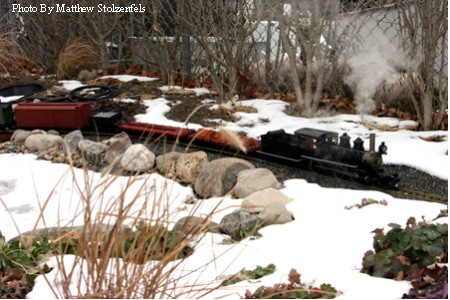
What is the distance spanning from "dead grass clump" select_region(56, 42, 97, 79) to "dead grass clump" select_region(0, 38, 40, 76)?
211 millimetres

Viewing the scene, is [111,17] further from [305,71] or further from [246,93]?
[305,71]

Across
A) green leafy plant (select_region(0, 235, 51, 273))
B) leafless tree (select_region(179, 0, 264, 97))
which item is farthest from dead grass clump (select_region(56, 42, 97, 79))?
green leafy plant (select_region(0, 235, 51, 273))

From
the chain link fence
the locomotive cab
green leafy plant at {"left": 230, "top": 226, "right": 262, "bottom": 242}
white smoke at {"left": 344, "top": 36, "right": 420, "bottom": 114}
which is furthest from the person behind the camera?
white smoke at {"left": 344, "top": 36, "right": 420, "bottom": 114}

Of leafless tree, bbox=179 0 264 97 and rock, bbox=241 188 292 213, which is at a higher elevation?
leafless tree, bbox=179 0 264 97

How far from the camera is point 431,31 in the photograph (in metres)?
2.85

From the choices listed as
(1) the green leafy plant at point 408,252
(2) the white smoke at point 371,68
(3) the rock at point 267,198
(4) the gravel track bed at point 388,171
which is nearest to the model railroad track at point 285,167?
(4) the gravel track bed at point 388,171

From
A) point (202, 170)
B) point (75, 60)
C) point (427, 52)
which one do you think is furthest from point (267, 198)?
point (75, 60)

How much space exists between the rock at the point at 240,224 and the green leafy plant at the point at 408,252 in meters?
0.47

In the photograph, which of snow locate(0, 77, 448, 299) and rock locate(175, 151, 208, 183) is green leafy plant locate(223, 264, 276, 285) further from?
rock locate(175, 151, 208, 183)

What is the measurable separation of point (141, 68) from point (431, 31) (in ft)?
6.69

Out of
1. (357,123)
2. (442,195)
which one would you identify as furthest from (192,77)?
(442,195)

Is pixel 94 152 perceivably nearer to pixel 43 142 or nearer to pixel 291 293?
pixel 43 142

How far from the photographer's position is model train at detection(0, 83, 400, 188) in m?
2.23

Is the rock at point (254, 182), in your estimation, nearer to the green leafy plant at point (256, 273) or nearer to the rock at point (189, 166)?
the rock at point (189, 166)
